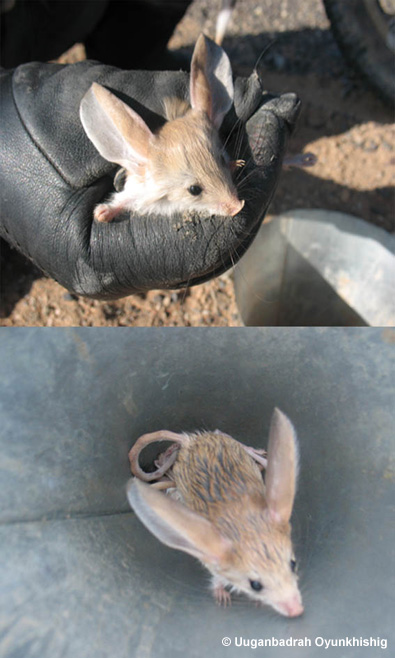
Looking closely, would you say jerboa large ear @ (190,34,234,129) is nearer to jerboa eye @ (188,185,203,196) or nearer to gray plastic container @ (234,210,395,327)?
jerboa eye @ (188,185,203,196)

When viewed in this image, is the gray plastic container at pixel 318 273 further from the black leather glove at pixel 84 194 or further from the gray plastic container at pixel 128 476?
the gray plastic container at pixel 128 476

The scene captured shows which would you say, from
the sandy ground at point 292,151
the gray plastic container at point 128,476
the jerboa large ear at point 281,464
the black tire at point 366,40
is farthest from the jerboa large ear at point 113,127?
the black tire at point 366,40

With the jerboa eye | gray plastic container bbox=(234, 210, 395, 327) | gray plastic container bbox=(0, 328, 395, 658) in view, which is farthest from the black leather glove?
gray plastic container bbox=(234, 210, 395, 327)

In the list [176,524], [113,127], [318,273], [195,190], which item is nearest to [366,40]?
[318,273]

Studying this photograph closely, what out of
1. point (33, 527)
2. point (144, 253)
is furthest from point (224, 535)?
point (144, 253)

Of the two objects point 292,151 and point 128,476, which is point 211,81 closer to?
point 128,476
